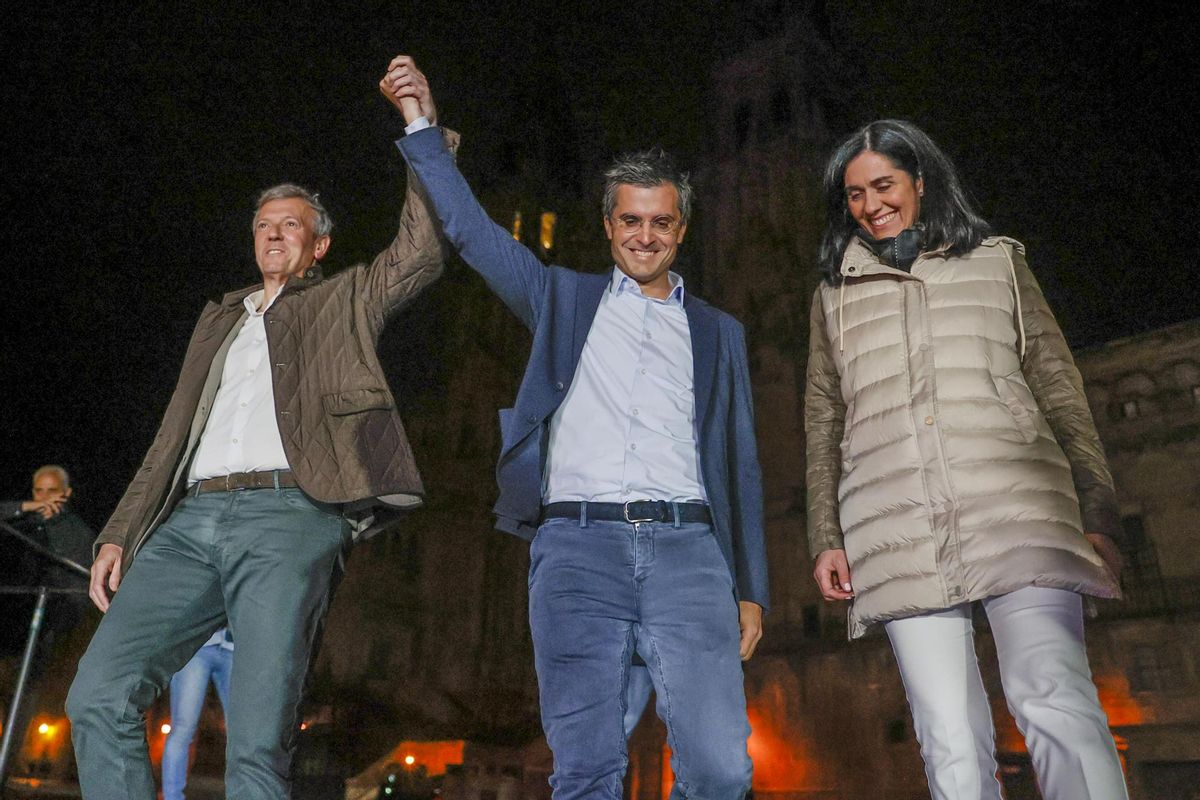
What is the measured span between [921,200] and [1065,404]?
2.64 ft

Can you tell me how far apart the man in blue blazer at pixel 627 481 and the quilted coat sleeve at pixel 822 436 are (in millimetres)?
192

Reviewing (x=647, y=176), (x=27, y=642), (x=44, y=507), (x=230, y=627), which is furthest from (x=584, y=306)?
(x=44, y=507)

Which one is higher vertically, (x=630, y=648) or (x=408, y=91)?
(x=408, y=91)

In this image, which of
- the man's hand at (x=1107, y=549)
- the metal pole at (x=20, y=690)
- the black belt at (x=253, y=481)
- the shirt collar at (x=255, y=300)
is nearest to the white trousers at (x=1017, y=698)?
the man's hand at (x=1107, y=549)

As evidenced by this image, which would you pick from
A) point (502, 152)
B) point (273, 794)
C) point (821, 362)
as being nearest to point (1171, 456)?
point (821, 362)

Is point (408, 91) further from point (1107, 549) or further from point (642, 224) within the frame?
point (1107, 549)

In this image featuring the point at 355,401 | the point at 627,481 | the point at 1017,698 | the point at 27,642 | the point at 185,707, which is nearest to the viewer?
the point at 1017,698

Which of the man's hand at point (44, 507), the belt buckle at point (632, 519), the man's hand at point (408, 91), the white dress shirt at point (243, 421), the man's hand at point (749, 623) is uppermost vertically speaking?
the man's hand at point (408, 91)

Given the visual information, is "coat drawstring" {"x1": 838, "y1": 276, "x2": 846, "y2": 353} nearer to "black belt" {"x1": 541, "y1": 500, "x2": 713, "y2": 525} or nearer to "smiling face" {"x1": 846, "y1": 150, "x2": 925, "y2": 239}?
"smiling face" {"x1": 846, "y1": 150, "x2": 925, "y2": 239}

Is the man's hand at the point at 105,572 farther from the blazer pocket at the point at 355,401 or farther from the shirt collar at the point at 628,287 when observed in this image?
the shirt collar at the point at 628,287

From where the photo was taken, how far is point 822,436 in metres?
3.13

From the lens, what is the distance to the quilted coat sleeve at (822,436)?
117 inches

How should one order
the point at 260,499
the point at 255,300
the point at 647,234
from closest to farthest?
the point at 260,499, the point at 647,234, the point at 255,300

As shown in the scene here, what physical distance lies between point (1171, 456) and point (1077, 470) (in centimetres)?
2256
